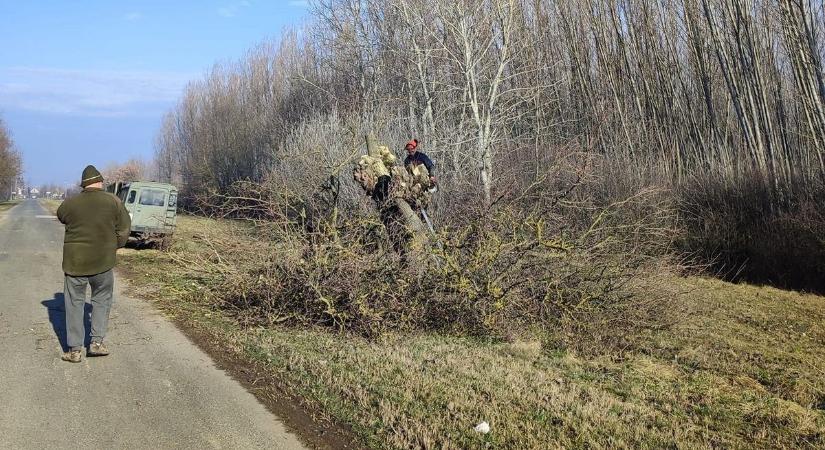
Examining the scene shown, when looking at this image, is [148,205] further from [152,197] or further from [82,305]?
[82,305]

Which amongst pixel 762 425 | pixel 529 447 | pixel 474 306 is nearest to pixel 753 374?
pixel 762 425

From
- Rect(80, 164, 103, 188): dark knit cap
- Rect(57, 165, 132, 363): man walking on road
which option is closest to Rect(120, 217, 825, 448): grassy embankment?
Rect(57, 165, 132, 363): man walking on road

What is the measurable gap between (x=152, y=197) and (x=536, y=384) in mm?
16012

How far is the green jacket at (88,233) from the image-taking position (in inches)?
236

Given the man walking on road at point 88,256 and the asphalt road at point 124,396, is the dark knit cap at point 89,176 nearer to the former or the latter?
the man walking on road at point 88,256

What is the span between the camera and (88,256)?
19.7ft

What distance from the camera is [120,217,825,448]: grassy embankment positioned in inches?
178

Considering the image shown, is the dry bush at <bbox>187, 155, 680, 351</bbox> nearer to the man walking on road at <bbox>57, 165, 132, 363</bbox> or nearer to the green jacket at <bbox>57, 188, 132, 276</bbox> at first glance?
the man walking on road at <bbox>57, 165, 132, 363</bbox>

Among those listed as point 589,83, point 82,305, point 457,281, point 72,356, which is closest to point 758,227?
point 589,83

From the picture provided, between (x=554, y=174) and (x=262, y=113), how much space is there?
29.8 metres

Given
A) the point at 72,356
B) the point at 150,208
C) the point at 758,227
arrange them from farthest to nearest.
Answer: the point at 150,208
the point at 758,227
the point at 72,356

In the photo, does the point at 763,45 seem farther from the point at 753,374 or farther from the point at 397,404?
the point at 397,404

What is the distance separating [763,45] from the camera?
16.4 meters

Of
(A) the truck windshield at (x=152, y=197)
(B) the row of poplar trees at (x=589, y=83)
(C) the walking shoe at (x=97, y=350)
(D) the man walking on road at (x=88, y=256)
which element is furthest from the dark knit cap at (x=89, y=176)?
(A) the truck windshield at (x=152, y=197)
